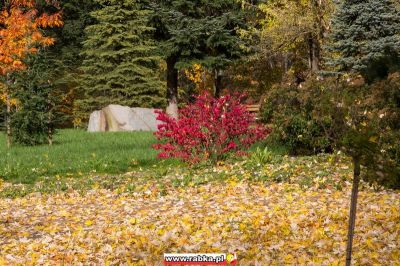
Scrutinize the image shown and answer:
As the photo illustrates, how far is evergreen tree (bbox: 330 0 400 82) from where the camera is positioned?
762 inches

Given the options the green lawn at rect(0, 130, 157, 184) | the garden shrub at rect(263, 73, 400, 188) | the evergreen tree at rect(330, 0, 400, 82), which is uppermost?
the evergreen tree at rect(330, 0, 400, 82)

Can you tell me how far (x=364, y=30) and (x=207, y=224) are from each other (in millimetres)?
14894

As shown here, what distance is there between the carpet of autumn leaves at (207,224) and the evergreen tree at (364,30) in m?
11.0

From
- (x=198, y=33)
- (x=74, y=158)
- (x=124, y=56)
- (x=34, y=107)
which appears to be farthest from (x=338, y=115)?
(x=124, y=56)

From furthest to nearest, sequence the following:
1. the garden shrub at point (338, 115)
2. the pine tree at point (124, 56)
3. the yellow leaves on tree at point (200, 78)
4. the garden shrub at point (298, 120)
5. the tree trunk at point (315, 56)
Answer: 1. the yellow leaves on tree at point (200, 78)
2. the pine tree at point (124, 56)
3. the tree trunk at point (315, 56)
4. the garden shrub at point (298, 120)
5. the garden shrub at point (338, 115)

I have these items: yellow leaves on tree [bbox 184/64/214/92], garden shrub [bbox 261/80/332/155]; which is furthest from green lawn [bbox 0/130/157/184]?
yellow leaves on tree [bbox 184/64/214/92]

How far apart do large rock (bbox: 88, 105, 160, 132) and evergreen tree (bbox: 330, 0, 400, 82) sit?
7.81 meters

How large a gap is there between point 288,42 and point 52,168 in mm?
12351

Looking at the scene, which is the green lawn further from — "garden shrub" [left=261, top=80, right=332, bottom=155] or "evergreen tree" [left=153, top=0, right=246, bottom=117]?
"evergreen tree" [left=153, top=0, right=246, bottom=117]

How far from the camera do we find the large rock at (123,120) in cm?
2356

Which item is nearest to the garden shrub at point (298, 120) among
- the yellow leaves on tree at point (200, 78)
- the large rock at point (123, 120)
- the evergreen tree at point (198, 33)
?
the evergreen tree at point (198, 33)

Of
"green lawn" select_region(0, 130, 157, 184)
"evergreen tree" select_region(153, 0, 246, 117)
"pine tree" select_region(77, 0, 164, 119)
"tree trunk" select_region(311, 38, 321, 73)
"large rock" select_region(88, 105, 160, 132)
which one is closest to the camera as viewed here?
"green lawn" select_region(0, 130, 157, 184)

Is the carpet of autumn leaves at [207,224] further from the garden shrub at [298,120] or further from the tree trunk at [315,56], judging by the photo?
the tree trunk at [315,56]

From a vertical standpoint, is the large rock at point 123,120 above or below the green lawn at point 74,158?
above
